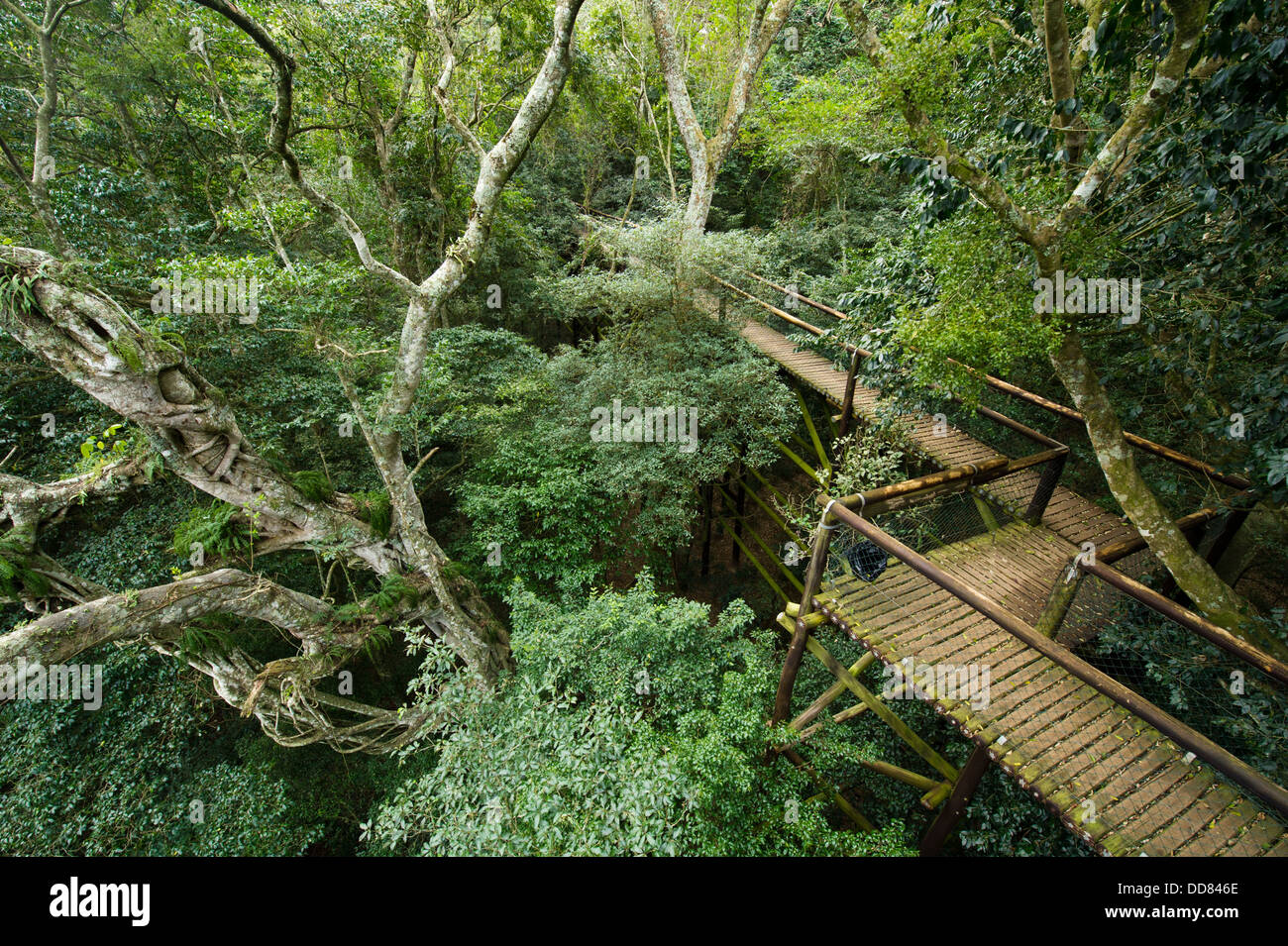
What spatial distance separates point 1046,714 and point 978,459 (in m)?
3.23

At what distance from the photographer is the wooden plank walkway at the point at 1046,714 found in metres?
2.83

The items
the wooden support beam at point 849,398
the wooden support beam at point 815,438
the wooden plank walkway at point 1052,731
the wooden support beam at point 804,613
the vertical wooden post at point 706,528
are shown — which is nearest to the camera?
the wooden plank walkway at point 1052,731

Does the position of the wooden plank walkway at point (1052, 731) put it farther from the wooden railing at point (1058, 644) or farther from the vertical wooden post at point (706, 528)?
the vertical wooden post at point (706, 528)

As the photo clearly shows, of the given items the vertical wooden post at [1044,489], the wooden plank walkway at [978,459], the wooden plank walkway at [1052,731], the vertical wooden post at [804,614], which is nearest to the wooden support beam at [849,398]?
the wooden plank walkway at [978,459]

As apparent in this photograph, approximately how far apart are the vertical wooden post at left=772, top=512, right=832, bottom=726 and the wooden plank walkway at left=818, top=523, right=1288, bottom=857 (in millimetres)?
158

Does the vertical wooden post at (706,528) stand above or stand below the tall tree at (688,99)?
below

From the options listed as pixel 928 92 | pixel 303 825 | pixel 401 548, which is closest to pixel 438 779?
pixel 401 548

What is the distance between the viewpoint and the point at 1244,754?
3.46 m

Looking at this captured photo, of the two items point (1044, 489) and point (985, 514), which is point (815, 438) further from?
point (1044, 489)

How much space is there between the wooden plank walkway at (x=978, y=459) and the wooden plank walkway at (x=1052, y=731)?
906mm

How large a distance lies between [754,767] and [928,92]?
5051mm

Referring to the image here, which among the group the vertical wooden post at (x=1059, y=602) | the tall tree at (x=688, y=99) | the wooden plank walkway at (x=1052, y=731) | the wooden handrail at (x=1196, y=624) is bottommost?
the wooden plank walkway at (x=1052, y=731)

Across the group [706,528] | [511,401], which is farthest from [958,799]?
[511,401]

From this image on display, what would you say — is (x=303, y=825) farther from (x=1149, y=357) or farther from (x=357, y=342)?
(x=1149, y=357)
